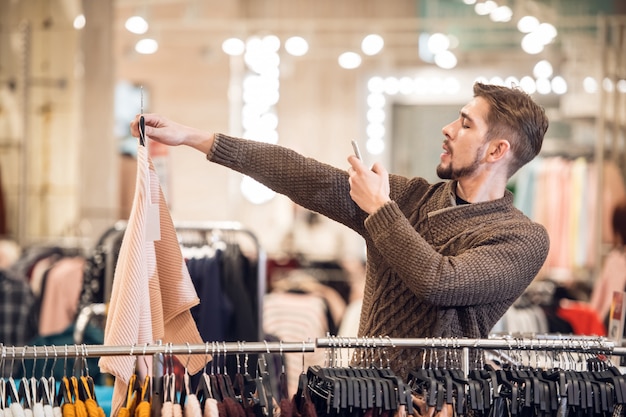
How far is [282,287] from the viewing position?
618cm

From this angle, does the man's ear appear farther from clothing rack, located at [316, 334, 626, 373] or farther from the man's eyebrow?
clothing rack, located at [316, 334, 626, 373]

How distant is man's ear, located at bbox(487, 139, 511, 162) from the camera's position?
2219mm

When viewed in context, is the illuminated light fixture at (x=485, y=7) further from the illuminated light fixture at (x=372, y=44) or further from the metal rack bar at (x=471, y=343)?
the metal rack bar at (x=471, y=343)

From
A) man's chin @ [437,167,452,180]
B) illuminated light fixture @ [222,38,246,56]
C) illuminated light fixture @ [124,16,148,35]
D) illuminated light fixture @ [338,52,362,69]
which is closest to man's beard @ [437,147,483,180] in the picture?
man's chin @ [437,167,452,180]

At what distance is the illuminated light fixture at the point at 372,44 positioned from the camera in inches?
334

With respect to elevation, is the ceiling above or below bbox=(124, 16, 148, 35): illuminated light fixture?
above

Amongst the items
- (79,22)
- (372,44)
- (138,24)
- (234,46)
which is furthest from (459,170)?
(234,46)

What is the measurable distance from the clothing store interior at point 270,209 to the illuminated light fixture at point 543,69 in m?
0.02

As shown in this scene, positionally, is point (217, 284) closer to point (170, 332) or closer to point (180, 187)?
point (170, 332)

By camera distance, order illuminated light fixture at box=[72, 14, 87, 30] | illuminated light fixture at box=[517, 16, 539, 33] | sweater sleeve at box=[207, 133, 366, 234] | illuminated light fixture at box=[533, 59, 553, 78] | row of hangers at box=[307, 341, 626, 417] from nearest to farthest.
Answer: row of hangers at box=[307, 341, 626, 417]
sweater sleeve at box=[207, 133, 366, 234]
illuminated light fixture at box=[72, 14, 87, 30]
illuminated light fixture at box=[517, 16, 539, 33]
illuminated light fixture at box=[533, 59, 553, 78]

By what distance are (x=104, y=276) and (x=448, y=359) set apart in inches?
88.5

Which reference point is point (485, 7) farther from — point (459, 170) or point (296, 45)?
point (459, 170)

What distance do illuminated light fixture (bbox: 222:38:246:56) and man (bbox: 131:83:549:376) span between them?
6.50m

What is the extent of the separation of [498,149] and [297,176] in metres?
0.51
